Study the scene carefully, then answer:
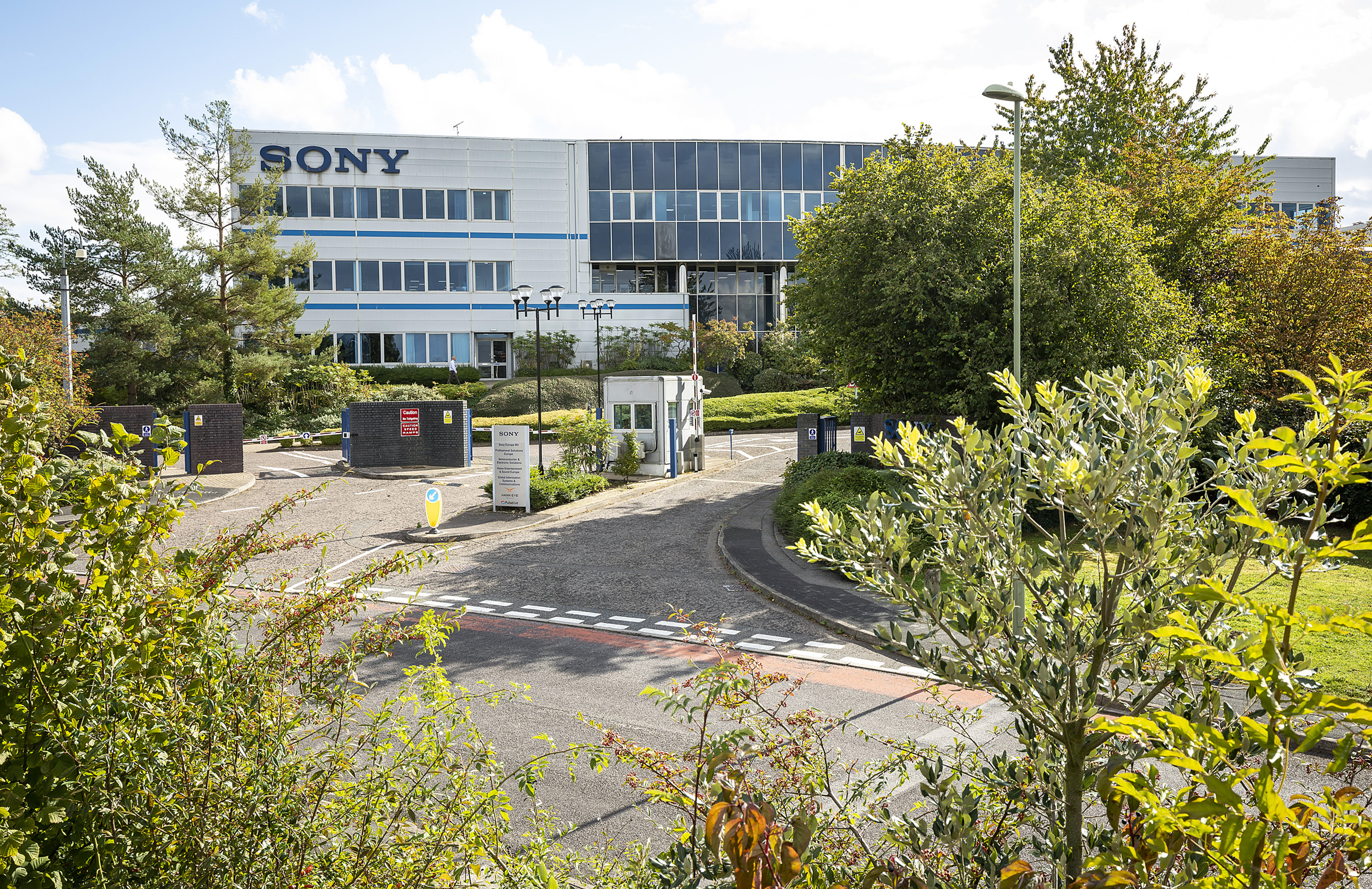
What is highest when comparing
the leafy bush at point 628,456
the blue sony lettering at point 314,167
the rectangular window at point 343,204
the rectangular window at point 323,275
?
the blue sony lettering at point 314,167

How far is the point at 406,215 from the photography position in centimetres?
4891

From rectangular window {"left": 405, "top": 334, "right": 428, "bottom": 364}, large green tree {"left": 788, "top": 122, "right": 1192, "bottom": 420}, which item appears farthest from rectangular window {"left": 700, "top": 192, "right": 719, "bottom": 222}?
large green tree {"left": 788, "top": 122, "right": 1192, "bottom": 420}

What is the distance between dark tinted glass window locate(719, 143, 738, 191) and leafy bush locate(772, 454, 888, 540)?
35.2m

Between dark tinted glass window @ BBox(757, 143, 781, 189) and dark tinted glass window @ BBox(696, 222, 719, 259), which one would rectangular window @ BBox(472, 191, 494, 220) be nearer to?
dark tinted glass window @ BBox(696, 222, 719, 259)

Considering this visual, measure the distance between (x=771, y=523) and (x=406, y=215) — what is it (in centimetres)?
3794

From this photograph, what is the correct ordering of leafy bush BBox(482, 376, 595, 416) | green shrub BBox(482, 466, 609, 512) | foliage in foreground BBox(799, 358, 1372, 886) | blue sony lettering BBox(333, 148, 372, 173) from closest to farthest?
foliage in foreground BBox(799, 358, 1372, 886) → green shrub BBox(482, 466, 609, 512) → leafy bush BBox(482, 376, 595, 416) → blue sony lettering BBox(333, 148, 372, 173)

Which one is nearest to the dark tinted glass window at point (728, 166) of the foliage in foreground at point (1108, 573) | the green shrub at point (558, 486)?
the green shrub at point (558, 486)

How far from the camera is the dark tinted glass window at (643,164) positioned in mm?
49781

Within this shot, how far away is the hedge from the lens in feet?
133

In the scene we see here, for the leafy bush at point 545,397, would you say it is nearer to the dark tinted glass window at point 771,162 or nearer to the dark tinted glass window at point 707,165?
the dark tinted glass window at point 707,165

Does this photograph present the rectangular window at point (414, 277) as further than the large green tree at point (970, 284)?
Yes

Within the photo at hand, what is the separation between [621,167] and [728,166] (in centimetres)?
632

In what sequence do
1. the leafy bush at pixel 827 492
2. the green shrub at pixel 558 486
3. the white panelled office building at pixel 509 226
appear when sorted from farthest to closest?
the white panelled office building at pixel 509 226, the green shrub at pixel 558 486, the leafy bush at pixel 827 492

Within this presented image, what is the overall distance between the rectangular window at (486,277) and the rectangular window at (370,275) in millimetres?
5463
